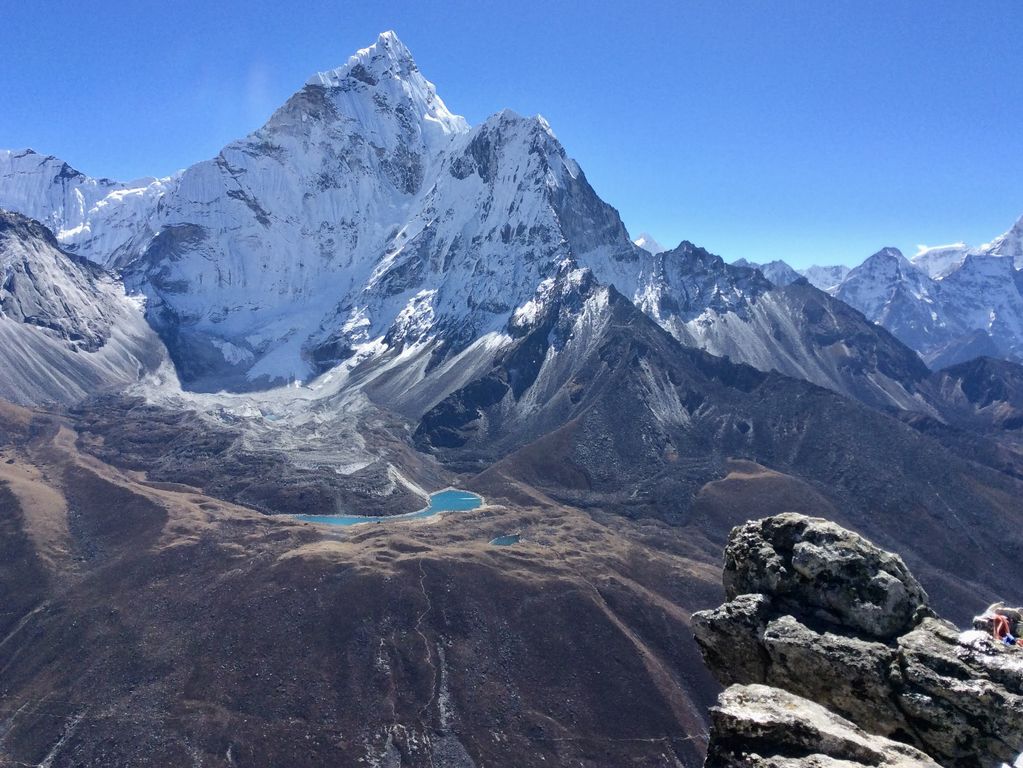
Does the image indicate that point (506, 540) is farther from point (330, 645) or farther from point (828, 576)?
point (828, 576)

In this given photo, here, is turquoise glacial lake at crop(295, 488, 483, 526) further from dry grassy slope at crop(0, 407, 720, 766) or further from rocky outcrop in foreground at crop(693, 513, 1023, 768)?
rocky outcrop in foreground at crop(693, 513, 1023, 768)

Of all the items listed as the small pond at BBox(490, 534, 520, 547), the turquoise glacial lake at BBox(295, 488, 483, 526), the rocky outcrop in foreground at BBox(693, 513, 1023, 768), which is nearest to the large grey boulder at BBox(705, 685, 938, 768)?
the rocky outcrop in foreground at BBox(693, 513, 1023, 768)

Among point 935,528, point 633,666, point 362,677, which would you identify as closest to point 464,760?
point 362,677

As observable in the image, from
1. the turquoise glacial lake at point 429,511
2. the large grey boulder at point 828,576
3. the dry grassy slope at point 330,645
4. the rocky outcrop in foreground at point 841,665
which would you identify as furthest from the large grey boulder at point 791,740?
the turquoise glacial lake at point 429,511

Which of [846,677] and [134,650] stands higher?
[846,677]

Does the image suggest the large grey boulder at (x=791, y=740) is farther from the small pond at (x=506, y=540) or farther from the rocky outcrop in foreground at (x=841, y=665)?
the small pond at (x=506, y=540)

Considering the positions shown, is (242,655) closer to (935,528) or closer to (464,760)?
(464,760)

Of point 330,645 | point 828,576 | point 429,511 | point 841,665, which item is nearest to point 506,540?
point 429,511
